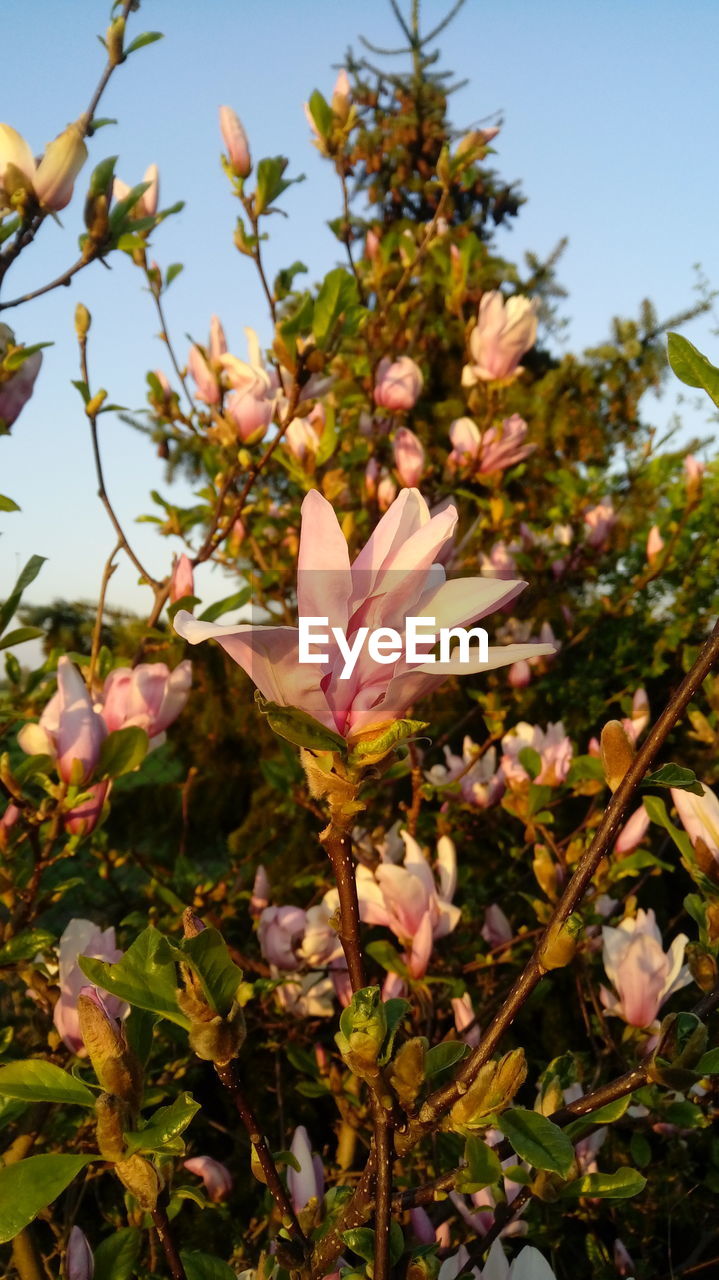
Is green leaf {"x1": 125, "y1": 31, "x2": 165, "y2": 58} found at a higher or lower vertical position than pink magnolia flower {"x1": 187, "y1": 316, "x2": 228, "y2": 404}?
higher

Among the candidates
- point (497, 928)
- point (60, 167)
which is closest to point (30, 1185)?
point (60, 167)

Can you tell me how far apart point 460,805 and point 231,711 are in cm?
207

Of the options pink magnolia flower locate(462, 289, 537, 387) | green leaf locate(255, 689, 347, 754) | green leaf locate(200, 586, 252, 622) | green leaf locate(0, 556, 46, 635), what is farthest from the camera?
pink magnolia flower locate(462, 289, 537, 387)

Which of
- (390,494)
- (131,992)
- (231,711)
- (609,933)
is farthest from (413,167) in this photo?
(131,992)

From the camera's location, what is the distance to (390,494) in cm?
189

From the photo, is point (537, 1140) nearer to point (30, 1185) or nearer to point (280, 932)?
point (30, 1185)

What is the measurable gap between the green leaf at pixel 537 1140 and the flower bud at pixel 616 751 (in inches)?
8.1

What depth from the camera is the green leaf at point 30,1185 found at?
0.44 metres

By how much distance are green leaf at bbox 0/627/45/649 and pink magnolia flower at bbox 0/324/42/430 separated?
271 millimetres

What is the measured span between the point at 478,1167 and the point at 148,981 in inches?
9.5

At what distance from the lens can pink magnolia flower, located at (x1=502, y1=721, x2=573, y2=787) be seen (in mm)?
1578

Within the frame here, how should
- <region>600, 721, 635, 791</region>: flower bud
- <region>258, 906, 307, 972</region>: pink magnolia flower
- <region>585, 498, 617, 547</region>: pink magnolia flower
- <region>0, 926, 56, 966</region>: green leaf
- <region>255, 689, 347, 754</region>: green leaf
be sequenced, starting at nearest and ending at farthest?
1. <region>255, 689, 347, 754</region>: green leaf
2. <region>600, 721, 635, 791</region>: flower bud
3. <region>0, 926, 56, 966</region>: green leaf
4. <region>258, 906, 307, 972</region>: pink magnolia flower
5. <region>585, 498, 617, 547</region>: pink magnolia flower

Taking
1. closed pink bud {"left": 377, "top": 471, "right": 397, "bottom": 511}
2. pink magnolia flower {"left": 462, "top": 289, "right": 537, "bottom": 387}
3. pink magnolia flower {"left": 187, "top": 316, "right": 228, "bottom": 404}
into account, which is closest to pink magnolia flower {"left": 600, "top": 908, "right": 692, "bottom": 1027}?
closed pink bud {"left": 377, "top": 471, "right": 397, "bottom": 511}

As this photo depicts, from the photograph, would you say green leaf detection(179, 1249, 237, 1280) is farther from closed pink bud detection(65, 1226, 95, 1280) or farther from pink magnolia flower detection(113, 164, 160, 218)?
pink magnolia flower detection(113, 164, 160, 218)
